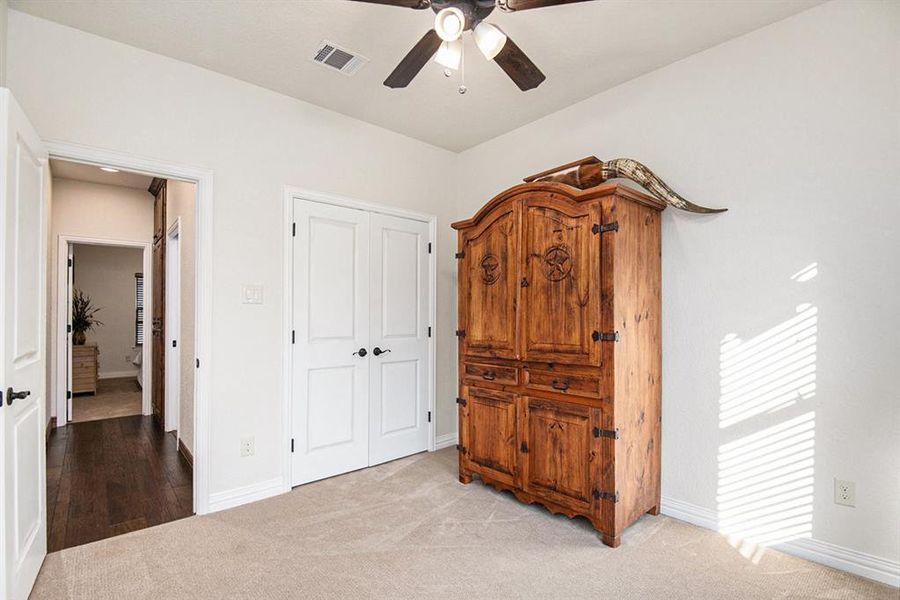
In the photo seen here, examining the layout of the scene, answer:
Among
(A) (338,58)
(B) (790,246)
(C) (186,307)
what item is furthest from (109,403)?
(B) (790,246)

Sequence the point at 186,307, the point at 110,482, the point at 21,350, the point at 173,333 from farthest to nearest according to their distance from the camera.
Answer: the point at 173,333
the point at 186,307
the point at 110,482
the point at 21,350

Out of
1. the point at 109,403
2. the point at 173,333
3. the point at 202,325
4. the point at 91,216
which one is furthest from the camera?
the point at 109,403

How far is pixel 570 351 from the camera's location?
2.54 meters

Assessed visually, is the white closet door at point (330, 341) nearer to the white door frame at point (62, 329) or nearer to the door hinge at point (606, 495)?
the door hinge at point (606, 495)

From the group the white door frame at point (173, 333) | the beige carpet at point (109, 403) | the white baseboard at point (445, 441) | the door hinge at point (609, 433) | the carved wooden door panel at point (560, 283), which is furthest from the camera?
the beige carpet at point (109, 403)

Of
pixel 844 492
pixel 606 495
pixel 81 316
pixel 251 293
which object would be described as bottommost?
pixel 606 495

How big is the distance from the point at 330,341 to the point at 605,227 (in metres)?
2.10

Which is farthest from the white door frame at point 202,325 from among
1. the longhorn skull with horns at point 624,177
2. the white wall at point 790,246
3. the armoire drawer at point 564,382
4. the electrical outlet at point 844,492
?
the electrical outlet at point 844,492

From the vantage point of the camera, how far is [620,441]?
2.38m

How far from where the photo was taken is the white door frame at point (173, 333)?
168 inches

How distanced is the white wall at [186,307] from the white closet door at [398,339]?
1.48m

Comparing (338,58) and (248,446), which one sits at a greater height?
(338,58)

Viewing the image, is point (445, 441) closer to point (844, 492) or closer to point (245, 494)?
point (245, 494)

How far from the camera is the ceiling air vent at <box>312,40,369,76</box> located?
2.56 m
